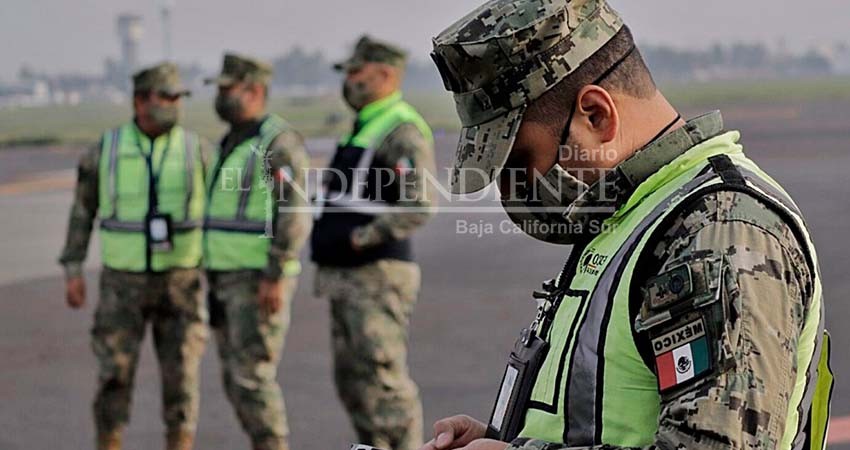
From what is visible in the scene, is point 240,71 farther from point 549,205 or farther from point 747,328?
point 747,328

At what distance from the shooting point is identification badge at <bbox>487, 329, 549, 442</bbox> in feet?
5.34

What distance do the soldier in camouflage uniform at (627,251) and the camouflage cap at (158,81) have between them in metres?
3.98

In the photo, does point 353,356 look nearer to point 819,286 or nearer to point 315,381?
point 315,381

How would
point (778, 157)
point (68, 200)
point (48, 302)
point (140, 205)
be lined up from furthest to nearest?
1. point (778, 157)
2. point (68, 200)
3. point (48, 302)
4. point (140, 205)

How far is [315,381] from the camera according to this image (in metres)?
6.42

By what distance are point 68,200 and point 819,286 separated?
14736 mm

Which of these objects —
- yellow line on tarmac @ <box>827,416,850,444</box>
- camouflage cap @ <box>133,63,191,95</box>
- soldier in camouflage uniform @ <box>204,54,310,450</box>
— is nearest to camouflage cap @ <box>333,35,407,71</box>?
soldier in camouflage uniform @ <box>204,54,310,450</box>

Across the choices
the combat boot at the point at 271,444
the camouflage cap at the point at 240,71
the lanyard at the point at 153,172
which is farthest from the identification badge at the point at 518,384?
the camouflage cap at the point at 240,71

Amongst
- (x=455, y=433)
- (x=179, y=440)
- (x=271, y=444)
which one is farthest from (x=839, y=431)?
(x=455, y=433)

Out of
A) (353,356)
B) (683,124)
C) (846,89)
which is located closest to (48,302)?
(353,356)

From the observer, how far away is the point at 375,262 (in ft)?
16.3

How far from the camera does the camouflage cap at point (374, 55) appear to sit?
5281 millimetres

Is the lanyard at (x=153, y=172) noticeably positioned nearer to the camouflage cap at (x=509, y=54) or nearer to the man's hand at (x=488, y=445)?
the camouflage cap at (x=509, y=54)

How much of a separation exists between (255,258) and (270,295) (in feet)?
0.68
